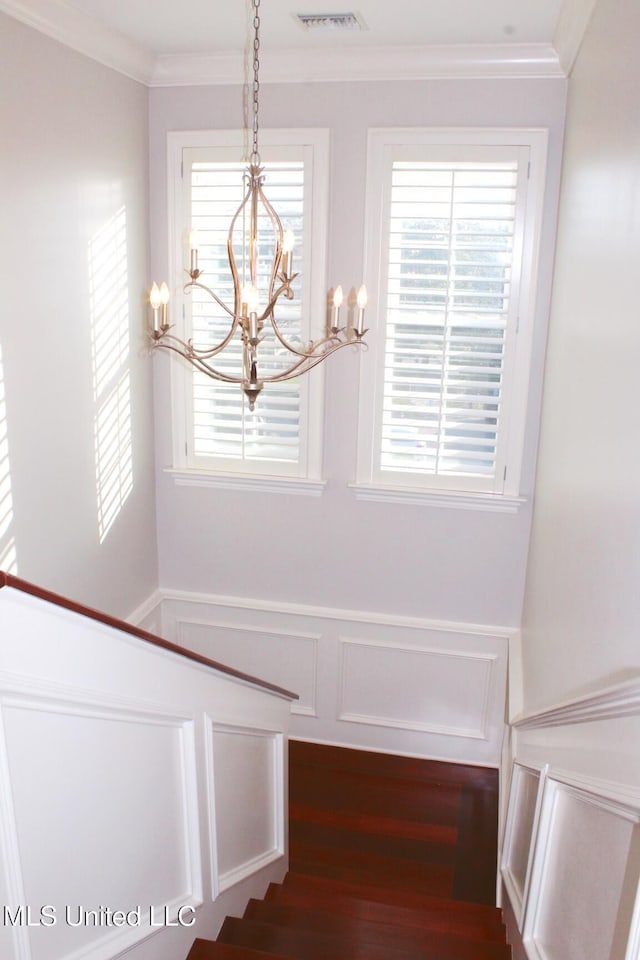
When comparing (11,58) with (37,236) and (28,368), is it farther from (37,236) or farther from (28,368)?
(28,368)

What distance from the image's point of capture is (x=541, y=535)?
3312 mm

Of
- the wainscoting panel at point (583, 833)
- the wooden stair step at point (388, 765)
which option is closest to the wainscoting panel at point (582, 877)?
the wainscoting panel at point (583, 833)

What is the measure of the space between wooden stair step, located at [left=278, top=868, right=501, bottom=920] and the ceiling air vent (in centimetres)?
341

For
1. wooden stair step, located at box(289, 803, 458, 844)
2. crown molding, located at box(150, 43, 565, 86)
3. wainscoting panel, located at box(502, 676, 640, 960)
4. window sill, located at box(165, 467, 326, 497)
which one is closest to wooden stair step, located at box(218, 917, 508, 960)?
wainscoting panel, located at box(502, 676, 640, 960)

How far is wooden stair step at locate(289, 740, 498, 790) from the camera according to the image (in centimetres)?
407

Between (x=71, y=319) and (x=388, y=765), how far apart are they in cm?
276

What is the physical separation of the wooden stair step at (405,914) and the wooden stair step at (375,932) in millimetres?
51

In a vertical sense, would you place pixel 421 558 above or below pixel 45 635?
below

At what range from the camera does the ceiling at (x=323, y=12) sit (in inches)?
113

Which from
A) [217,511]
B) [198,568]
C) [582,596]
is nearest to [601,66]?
[582,596]

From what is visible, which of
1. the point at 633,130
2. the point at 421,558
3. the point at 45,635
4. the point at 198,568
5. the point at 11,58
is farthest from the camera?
the point at 198,568

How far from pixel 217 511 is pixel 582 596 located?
2.39 metres

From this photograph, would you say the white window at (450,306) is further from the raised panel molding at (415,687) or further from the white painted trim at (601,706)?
the white painted trim at (601,706)

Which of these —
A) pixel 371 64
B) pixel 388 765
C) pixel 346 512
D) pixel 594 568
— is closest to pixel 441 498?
pixel 346 512
